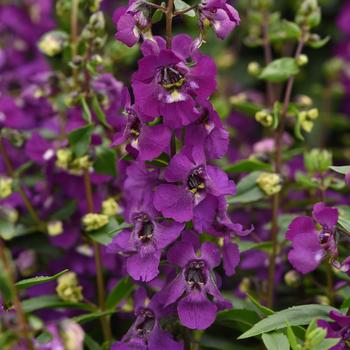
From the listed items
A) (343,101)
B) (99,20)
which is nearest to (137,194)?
(99,20)

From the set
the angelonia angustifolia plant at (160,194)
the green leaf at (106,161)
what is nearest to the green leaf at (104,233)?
the angelonia angustifolia plant at (160,194)

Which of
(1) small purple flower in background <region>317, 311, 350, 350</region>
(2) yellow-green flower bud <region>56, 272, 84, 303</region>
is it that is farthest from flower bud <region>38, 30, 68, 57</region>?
(1) small purple flower in background <region>317, 311, 350, 350</region>

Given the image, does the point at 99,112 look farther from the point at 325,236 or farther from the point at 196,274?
the point at 325,236

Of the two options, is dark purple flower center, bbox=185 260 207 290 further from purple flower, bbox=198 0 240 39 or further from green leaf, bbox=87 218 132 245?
purple flower, bbox=198 0 240 39

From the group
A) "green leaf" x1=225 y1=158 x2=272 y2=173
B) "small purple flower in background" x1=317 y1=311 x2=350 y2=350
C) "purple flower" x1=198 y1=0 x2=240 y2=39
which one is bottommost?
"green leaf" x1=225 y1=158 x2=272 y2=173

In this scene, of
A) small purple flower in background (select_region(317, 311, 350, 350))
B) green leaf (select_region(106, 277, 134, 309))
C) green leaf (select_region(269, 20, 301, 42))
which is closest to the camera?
small purple flower in background (select_region(317, 311, 350, 350))

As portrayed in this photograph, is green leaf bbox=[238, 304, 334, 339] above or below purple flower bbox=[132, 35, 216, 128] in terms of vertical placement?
below
